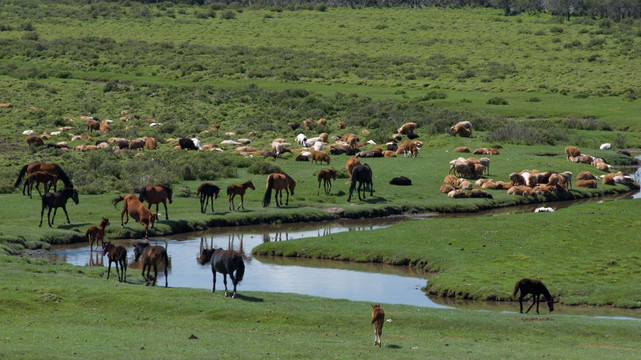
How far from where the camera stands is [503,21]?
127 m

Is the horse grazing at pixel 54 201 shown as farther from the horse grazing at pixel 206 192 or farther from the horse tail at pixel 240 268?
the horse tail at pixel 240 268

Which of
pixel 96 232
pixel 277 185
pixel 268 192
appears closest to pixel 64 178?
pixel 96 232

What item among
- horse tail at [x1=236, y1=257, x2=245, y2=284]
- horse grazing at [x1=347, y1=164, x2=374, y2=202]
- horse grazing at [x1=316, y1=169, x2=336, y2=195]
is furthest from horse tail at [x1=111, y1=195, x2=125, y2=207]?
horse tail at [x1=236, y1=257, x2=245, y2=284]

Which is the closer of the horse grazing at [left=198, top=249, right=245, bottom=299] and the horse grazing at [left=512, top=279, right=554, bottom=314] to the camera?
the horse grazing at [left=198, top=249, right=245, bottom=299]

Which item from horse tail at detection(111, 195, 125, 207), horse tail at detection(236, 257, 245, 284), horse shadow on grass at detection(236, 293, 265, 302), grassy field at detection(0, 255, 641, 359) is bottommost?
horse tail at detection(111, 195, 125, 207)

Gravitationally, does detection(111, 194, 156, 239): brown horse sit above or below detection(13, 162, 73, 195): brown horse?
below

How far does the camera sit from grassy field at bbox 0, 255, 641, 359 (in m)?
16.4

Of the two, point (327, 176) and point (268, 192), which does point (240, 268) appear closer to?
point (268, 192)

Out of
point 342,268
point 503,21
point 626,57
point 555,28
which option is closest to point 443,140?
point 342,268

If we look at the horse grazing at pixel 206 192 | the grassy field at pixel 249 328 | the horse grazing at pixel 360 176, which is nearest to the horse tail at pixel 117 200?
the horse grazing at pixel 206 192

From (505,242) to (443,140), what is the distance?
87.6ft

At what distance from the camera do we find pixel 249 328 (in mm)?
19281

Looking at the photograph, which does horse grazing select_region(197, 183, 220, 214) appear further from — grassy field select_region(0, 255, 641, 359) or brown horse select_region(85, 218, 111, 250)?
grassy field select_region(0, 255, 641, 359)

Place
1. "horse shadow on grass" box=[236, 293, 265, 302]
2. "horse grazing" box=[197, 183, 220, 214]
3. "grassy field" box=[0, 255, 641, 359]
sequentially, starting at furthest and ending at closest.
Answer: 1. "horse grazing" box=[197, 183, 220, 214]
2. "horse shadow on grass" box=[236, 293, 265, 302]
3. "grassy field" box=[0, 255, 641, 359]
